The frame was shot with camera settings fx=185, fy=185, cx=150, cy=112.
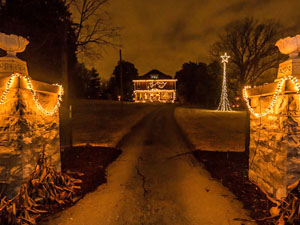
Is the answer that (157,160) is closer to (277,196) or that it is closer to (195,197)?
(195,197)

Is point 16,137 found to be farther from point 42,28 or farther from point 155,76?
point 155,76

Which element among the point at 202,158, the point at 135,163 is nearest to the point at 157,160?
the point at 135,163

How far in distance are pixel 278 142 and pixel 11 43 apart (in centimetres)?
602

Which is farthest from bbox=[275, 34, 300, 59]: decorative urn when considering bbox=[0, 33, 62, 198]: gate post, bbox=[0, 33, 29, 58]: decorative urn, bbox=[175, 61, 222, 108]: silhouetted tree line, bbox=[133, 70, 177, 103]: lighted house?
bbox=[133, 70, 177, 103]: lighted house

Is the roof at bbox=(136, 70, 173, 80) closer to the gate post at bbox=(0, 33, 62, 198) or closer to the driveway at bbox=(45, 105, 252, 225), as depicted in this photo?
the driveway at bbox=(45, 105, 252, 225)

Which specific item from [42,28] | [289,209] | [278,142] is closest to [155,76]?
[42,28]

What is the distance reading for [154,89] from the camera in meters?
47.0

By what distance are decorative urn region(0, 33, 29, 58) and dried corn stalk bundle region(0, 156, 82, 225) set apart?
2.48 meters

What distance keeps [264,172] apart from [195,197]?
1.77m

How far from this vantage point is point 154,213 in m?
3.93

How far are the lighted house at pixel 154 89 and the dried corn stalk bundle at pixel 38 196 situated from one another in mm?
42640

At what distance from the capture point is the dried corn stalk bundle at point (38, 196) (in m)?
3.40

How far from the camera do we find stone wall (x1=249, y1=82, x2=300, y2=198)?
12.0 ft

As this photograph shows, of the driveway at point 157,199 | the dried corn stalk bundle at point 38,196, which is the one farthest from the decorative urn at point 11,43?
the driveway at point 157,199
